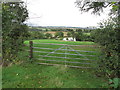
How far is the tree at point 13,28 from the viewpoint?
4898 millimetres

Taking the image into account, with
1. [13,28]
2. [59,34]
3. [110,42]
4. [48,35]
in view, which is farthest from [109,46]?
[13,28]

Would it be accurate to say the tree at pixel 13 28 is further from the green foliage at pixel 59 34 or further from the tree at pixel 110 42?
the tree at pixel 110 42

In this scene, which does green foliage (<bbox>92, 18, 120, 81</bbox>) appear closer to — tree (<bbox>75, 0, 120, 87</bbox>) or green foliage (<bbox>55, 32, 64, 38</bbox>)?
tree (<bbox>75, 0, 120, 87</bbox>)

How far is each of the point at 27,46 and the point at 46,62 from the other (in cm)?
149

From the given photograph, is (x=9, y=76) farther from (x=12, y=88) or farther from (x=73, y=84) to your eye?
(x=73, y=84)

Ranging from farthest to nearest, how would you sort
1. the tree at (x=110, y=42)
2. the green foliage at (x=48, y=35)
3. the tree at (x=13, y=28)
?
the tree at (x=13, y=28), the green foliage at (x=48, y=35), the tree at (x=110, y=42)

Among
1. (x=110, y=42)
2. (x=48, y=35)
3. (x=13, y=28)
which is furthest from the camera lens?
(x=13, y=28)

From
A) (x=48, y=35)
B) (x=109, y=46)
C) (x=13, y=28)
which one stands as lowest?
(x=109, y=46)

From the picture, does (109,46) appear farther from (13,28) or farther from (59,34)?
(13,28)

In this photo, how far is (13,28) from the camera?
203 inches

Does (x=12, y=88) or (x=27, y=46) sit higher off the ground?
(x=27, y=46)

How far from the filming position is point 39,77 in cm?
421

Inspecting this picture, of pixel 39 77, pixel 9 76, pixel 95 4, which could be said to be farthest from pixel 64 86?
Answer: pixel 95 4

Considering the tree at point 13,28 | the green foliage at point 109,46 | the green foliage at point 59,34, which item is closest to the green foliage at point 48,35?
the green foliage at point 59,34
